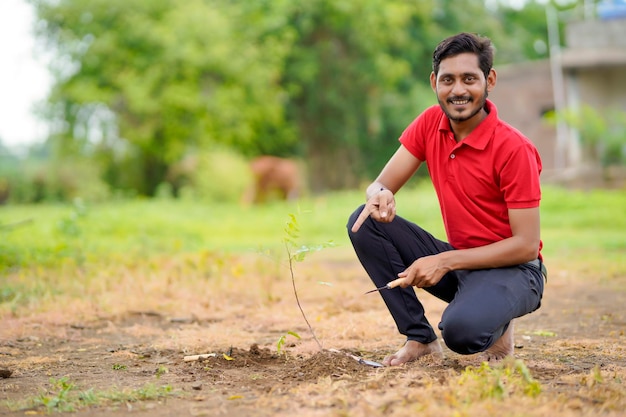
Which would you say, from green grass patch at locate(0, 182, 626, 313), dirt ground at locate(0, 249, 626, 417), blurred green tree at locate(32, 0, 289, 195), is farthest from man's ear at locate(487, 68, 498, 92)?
blurred green tree at locate(32, 0, 289, 195)

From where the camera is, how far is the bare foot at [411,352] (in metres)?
3.85

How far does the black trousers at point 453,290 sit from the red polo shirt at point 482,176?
173 mm

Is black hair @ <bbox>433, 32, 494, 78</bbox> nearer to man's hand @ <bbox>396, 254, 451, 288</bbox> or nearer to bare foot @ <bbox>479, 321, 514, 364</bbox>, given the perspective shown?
man's hand @ <bbox>396, 254, 451, 288</bbox>

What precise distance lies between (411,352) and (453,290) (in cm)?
38

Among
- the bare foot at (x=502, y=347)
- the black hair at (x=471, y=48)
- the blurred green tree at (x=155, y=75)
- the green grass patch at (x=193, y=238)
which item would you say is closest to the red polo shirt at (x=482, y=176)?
the black hair at (x=471, y=48)

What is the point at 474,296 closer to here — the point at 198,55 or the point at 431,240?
the point at 431,240

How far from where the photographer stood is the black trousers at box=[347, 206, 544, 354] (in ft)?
11.6

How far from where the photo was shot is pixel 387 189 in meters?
3.97

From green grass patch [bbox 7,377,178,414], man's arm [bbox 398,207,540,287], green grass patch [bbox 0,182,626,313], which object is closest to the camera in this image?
green grass patch [bbox 7,377,178,414]

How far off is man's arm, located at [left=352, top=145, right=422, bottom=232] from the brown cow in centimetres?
1843

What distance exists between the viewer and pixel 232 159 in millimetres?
19859

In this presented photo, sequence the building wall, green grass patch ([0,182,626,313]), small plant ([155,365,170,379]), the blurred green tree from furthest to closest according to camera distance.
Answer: the building wall, the blurred green tree, green grass patch ([0,182,626,313]), small plant ([155,365,170,379])

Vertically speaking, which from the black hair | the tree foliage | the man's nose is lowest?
the man's nose

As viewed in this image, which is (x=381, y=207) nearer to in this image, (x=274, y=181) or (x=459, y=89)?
(x=459, y=89)
